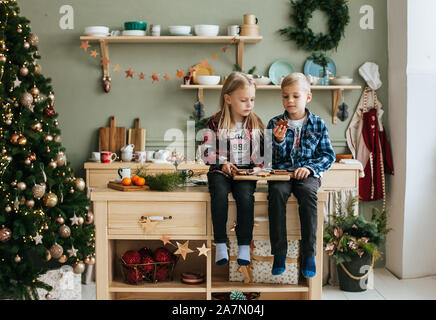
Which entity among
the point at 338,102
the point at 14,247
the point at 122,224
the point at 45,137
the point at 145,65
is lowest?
the point at 14,247

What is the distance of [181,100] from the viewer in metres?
4.63

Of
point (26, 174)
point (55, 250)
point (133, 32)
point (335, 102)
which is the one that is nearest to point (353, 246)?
point (335, 102)

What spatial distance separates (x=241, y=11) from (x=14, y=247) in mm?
2700

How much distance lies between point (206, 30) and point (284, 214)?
93.7 inches

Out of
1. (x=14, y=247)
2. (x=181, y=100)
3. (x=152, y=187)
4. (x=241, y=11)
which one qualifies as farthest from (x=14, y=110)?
(x=241, y=11)

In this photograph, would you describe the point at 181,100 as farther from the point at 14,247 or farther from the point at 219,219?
the point at 219,219

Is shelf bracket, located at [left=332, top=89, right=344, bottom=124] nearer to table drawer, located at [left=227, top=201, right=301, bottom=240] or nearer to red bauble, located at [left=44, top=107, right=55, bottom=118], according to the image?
table drawer, located at [left=227, top=201, right=301, bottom=240]

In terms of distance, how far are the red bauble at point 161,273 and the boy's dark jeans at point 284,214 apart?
1.98 ft

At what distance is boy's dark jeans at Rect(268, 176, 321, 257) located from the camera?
7.93 ft

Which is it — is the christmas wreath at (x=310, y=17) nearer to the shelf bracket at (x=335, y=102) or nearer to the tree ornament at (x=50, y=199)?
the shelf bracket at (x=335, y=102)

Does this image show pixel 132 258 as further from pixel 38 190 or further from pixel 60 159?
pixel 60 159

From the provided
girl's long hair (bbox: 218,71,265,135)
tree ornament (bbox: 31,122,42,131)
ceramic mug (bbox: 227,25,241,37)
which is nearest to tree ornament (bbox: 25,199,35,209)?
tree ornament (bbox: 31,122,42,131)

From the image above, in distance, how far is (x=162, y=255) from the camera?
2.69 m

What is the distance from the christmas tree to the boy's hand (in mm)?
1632
